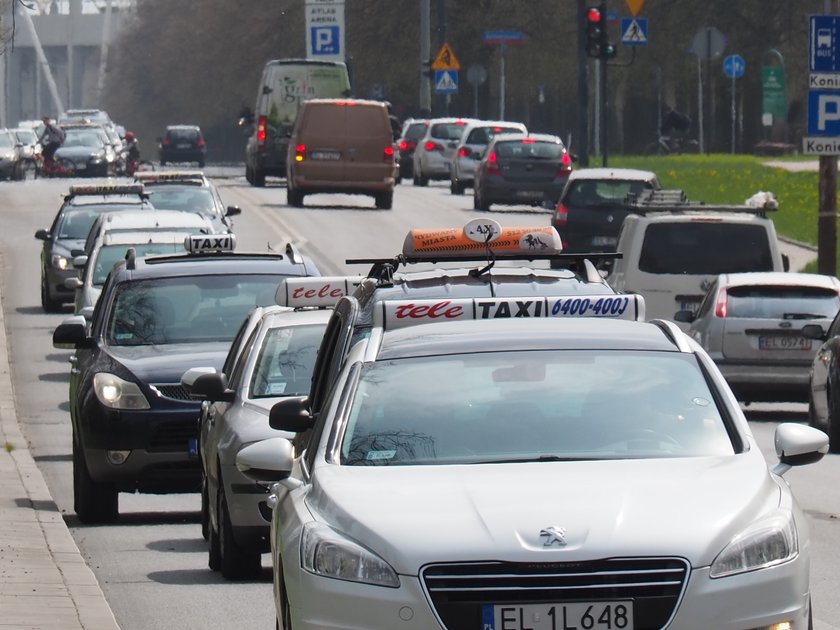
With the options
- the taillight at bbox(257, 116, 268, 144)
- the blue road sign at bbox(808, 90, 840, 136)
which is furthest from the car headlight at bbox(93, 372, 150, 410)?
the taillight at bbox(257, 116, 268, 144)

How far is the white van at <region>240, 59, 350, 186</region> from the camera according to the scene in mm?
49719

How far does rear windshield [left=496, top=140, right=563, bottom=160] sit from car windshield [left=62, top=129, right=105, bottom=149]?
23.0m

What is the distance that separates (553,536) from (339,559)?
64cm

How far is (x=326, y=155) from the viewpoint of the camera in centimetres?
4275

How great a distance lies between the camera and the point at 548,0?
76.4 m

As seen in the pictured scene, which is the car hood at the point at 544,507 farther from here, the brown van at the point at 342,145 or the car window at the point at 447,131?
the car window at the point at 447,131

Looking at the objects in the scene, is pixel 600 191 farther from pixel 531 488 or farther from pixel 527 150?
pixel 531 488

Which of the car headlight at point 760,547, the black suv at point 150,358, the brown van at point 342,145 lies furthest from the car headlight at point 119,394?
the brown van at point 342,145

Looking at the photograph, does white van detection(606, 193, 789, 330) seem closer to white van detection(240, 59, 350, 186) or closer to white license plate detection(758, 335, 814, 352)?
white license plate detection(758, 335, 814, 352)

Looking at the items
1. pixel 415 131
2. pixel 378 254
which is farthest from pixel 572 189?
pixel 415 131

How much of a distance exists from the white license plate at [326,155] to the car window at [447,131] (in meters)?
12.5


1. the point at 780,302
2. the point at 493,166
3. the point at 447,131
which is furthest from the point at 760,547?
the point at 447,131

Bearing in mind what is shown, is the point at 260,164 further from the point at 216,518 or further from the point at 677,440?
the point at 677,440

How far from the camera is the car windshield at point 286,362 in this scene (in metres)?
11.0
